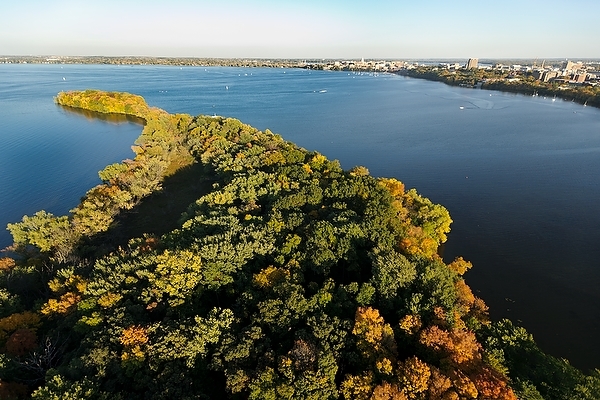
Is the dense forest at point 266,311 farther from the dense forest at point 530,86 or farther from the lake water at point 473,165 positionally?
the dense forest at point 530,86

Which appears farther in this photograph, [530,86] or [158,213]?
[530,86]

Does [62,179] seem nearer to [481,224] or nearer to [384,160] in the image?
[384,160]

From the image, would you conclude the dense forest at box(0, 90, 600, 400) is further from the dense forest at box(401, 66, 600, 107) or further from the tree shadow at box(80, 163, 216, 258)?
the dense forest at box(401, 66, 600, 107)

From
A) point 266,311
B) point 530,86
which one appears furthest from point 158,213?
point 530,86

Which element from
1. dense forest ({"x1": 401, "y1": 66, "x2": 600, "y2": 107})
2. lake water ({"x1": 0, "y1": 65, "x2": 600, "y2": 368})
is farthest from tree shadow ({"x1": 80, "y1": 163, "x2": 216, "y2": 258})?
dense forest ({"x1": 401, "y1": 66, "x2": 600, "y2": 107})

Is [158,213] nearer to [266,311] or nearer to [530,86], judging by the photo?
[266,311]
